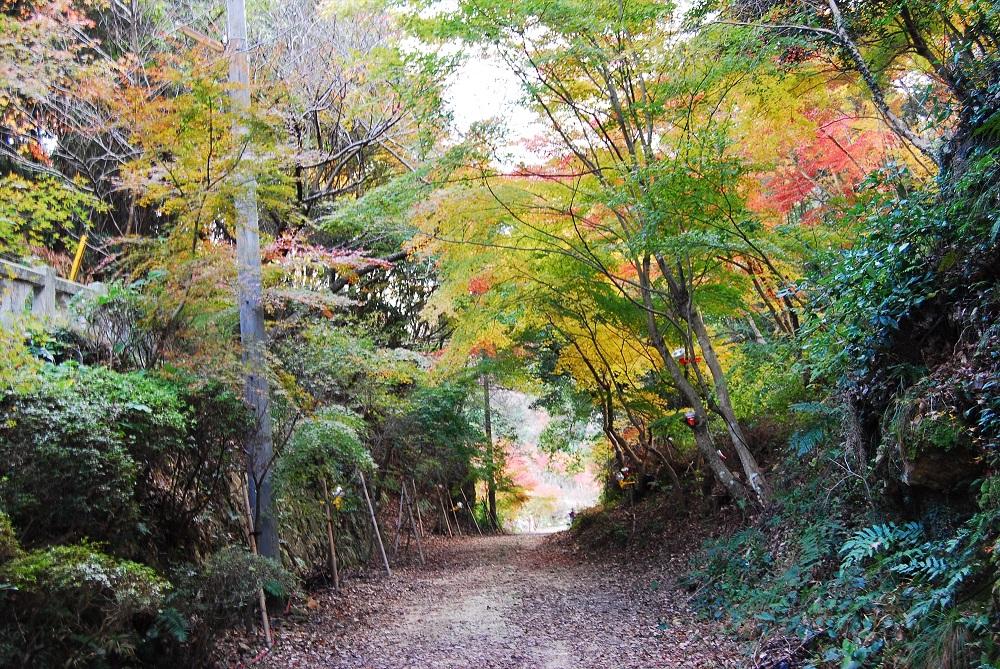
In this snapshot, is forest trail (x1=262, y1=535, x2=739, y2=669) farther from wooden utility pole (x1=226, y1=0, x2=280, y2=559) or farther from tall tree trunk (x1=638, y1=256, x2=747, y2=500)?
tall tree trunk (x1=638, y1=256, x2=747, y2=500)

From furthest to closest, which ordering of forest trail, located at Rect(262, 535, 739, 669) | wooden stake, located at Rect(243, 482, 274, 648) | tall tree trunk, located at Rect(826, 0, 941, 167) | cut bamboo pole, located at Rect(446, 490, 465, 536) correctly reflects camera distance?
1. cut bamboo pole, located at Rect(446, 490, 465, 536)
2. wooden stake, located at Rect(243, 482, 274, 648)
3. forest trail, located at Rect(262, 535, 739, 669)
4. tall tree trunk, located at Rect(826, 0, 941, 167)

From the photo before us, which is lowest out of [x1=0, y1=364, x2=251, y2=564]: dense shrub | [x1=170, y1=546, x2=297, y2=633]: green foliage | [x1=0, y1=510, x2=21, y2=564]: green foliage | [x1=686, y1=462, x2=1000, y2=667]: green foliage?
[x1=686, y1=462, x2=1000, y2=667]: green foliage

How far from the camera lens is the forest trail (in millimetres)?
6082

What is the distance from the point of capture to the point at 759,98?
7.38 m

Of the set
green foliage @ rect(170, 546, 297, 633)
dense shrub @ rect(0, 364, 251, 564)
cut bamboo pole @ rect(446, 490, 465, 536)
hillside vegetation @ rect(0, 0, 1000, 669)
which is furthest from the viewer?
cut bamboo pole @ rect(446, 490, 465, 536)

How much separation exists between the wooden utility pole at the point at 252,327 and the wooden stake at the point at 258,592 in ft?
0.23

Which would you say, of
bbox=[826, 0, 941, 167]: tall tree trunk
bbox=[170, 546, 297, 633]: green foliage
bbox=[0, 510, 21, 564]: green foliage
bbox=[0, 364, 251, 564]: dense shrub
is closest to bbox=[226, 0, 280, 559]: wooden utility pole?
bbox=[0, 364, 251, 564]: dense shrub

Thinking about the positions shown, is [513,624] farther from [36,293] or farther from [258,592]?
[36,293]

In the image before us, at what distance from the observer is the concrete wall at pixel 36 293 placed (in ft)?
21.5

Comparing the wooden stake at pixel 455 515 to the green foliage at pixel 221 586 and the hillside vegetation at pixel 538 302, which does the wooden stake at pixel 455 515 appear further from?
the green foliage at pixel 221 586

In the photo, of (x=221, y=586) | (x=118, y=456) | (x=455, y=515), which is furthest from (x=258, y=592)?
(x=455, y=515)

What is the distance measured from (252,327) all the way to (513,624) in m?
4.64

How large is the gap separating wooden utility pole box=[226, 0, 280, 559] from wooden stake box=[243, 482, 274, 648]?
7 centimetres

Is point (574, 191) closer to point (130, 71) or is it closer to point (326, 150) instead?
point (326, 150)
